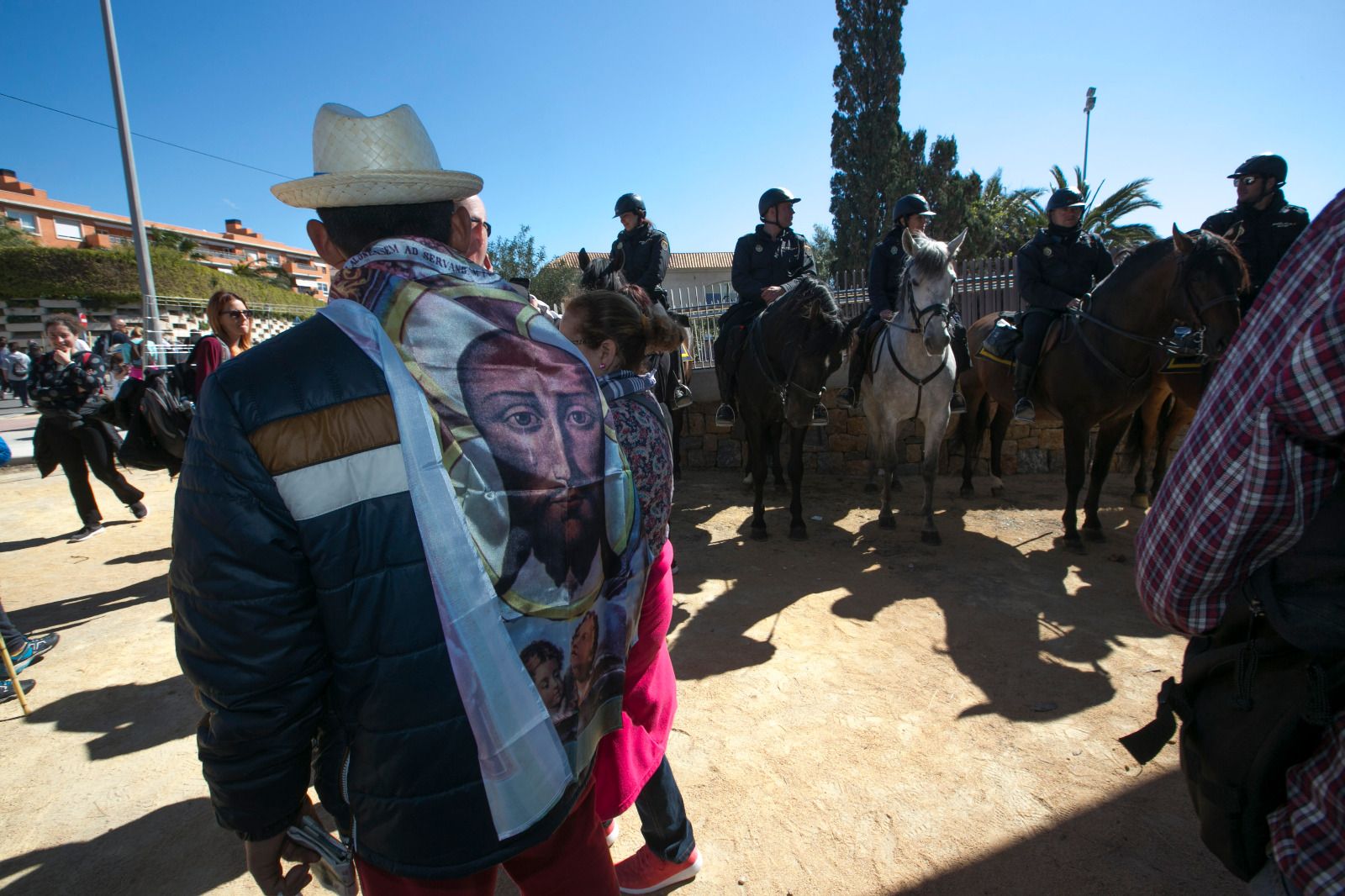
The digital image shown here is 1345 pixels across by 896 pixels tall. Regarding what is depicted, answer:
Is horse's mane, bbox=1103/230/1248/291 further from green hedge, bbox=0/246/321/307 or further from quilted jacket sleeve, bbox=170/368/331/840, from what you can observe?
green hedge, bbox=0/246/321/307

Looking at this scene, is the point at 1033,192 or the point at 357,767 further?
the point at 1033,192

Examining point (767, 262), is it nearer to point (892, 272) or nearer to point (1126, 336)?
point (892, 272)

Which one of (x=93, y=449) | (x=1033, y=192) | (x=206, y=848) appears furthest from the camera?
(x=1033, y=192)

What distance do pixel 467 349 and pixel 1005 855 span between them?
2.61 m

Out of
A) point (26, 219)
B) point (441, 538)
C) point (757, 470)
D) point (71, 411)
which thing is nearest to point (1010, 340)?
point (757, 470)

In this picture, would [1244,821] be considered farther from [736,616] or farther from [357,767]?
[736,616]

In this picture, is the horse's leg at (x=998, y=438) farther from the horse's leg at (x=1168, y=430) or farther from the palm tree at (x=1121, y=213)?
the palm tree at (x=1121, y=213)

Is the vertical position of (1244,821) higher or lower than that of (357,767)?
lower

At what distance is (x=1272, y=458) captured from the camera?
3.17 feet

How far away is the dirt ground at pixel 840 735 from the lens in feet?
7.60

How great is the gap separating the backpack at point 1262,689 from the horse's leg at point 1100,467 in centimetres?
476

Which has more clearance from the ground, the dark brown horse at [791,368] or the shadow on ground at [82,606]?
the dark brown horse at [791,368]

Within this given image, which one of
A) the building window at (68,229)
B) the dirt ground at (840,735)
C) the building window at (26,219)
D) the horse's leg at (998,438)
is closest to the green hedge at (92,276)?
the building window at (26,219)

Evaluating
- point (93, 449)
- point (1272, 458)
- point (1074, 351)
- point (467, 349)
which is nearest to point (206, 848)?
point (467, 349)
